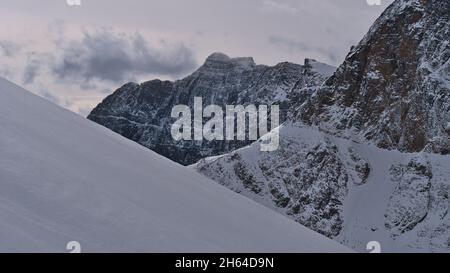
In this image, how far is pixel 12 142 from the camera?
22.6 ft

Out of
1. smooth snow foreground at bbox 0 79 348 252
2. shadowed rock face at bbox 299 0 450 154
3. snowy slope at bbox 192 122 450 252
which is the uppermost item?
shadowed rock face at bbox 299 0 450 154

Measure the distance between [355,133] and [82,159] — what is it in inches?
6884

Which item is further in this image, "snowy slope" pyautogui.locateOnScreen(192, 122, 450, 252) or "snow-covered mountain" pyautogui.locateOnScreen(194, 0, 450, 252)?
"snow-covered mountain" pyautogui.locateOnScreen(194, 0, 450, 252)

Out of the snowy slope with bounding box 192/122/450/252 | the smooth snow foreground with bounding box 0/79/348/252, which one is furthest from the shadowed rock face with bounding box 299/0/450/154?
the smooth snow foreground with bounding box 0/79/348/252

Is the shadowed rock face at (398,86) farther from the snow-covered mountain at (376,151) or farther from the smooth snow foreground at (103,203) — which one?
the smooth snow foreground at (103,203)

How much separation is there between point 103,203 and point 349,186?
519 ft

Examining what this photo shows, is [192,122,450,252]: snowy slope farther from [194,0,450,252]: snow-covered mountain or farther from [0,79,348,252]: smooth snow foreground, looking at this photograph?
[0,79,348,252]: smooth snow foreground

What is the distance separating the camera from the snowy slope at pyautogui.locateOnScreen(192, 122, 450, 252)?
135 metres

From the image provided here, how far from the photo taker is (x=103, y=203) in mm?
6117

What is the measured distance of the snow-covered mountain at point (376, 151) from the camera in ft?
460

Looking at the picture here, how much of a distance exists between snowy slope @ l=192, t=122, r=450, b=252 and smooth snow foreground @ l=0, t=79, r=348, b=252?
402 feet

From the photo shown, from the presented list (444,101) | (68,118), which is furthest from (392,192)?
(68,118)

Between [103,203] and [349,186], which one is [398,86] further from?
[103,203]
